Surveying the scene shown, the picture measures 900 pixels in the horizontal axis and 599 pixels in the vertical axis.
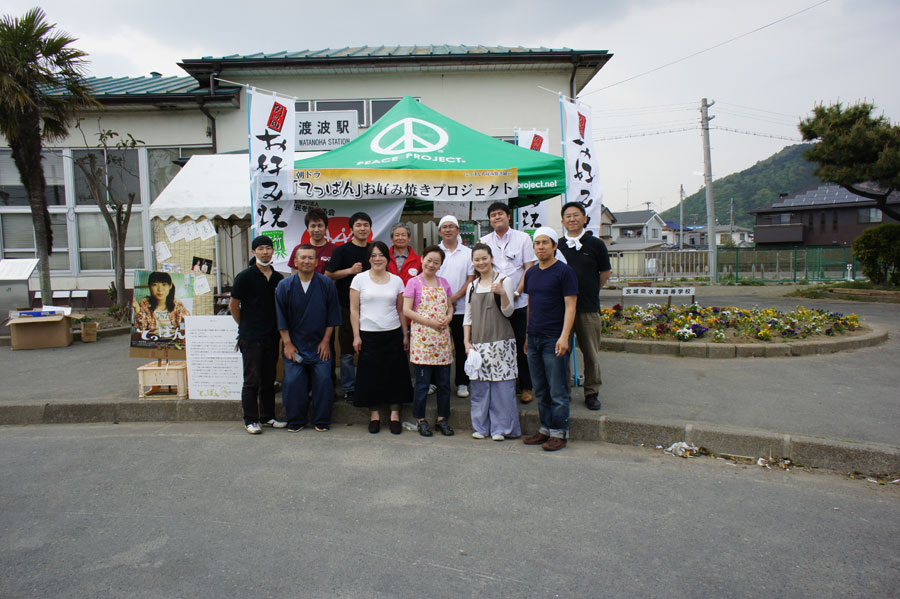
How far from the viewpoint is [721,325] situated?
8641 millimetres

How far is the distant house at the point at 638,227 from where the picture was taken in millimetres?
72562

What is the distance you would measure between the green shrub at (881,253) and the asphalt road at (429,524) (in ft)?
51.9

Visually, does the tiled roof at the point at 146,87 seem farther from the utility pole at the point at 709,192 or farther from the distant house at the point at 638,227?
the distant house at the point at 638,227

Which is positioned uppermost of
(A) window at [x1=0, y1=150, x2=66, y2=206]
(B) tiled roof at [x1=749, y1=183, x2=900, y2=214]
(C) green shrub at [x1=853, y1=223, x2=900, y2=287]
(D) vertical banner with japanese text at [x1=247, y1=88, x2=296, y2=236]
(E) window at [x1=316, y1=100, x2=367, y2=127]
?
(B) tiled roof at [x1=749, y1=183, x2=900, y2=214]

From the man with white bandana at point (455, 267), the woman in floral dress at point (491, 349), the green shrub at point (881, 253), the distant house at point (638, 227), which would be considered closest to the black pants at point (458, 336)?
the man with white bandana at point (455, 267)

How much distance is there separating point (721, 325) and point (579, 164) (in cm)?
396

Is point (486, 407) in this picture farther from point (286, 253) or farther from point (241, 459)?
point (286, 253)

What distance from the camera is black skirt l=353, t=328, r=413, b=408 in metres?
5.31

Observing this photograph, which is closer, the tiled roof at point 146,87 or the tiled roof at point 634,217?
the tiled roof at point 146,87

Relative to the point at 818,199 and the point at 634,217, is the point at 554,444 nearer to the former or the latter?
the point at 818,199

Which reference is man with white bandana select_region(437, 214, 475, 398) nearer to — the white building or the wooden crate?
the wooden crate

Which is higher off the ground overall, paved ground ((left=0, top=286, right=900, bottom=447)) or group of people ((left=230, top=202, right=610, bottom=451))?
group of people ((left=230, top=202, right=610, bottom=451))

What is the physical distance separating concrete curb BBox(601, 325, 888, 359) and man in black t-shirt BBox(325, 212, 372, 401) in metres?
4.41

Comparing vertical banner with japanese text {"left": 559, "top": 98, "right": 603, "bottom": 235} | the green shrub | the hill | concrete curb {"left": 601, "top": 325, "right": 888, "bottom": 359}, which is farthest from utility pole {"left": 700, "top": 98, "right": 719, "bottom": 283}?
the hill
